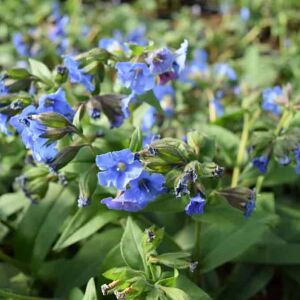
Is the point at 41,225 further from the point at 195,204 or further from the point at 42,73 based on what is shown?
the point at 195,204

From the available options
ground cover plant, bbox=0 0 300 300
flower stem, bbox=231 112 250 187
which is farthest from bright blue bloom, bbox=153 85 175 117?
flower stem, bbox=231 112 250 187

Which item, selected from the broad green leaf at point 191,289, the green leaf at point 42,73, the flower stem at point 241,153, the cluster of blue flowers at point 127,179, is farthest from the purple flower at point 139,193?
the flower stem at point 241,153

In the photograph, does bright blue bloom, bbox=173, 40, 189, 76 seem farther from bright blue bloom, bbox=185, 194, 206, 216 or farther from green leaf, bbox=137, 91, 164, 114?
bright blue bloom, bbox=185, 194, 206, 216

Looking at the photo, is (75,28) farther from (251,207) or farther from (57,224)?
(251,207)

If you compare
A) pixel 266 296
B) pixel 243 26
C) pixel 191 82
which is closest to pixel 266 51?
pixel 243 26

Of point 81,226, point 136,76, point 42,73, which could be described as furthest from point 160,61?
point 81,226

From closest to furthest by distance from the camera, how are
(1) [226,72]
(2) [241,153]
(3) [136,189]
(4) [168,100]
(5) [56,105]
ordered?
(3) [136,189]
(5) [56,105]
(2) [241,153]
(4) [168,100]
(1) [226,72]
